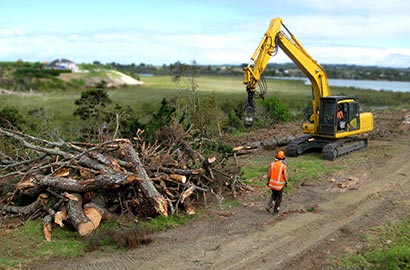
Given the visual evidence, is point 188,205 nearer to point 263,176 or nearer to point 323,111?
point 263,176

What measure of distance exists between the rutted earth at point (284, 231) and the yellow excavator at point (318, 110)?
2692mm

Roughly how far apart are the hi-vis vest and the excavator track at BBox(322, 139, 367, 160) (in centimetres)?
588

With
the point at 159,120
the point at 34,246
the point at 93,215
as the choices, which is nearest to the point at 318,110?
the point at 159,120

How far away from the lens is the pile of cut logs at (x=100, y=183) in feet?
30.5

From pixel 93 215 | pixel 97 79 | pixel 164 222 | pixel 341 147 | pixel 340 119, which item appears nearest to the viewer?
pixel 93 215

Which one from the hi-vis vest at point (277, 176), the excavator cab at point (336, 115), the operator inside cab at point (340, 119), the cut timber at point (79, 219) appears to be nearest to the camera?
the cut timber at point (79, 219)

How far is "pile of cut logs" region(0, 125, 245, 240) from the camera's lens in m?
9.30

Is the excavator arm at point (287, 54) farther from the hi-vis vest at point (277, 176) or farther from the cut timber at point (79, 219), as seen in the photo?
the cut timber at point (79, 219)

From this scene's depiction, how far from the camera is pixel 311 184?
1261cm

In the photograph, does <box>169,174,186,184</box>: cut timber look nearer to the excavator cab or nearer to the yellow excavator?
the yellow excavator

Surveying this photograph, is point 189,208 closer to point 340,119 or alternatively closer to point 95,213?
point 95,213

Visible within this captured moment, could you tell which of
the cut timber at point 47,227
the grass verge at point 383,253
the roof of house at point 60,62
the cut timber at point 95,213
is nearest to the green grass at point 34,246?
the cut timber at point 47,227

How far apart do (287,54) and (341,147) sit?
386 cm

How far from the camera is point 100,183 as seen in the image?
9.29 metres
